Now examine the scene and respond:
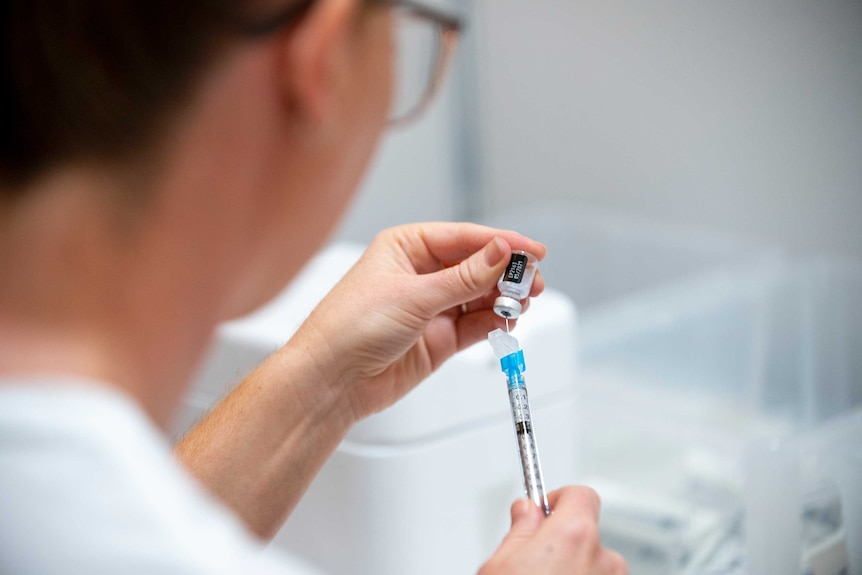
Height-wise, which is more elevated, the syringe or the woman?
the woman

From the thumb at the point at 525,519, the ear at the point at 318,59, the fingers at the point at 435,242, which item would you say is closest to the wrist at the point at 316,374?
the fingers at the point at 435,242

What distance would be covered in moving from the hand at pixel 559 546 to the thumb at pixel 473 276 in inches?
7.0

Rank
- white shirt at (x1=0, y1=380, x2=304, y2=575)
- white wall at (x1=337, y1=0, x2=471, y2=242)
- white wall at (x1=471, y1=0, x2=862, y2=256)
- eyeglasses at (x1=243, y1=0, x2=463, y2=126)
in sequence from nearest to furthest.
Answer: white shirt at (x1=0, y1=380, x2=304, y2=575) → eyeglasses at (x1=243, y1=0, x2=463, y2=126) → white wall at (x1=471, y1=0, x2=862, y2=256) → white wall at (x1=337, y1=0, x2=471, y2=242)

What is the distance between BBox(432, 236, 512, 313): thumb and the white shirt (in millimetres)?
348

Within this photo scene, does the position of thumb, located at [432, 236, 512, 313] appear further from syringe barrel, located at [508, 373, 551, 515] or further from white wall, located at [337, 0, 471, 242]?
white wall, located at [337, 0, 471, 242]

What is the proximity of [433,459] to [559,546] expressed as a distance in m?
0.33

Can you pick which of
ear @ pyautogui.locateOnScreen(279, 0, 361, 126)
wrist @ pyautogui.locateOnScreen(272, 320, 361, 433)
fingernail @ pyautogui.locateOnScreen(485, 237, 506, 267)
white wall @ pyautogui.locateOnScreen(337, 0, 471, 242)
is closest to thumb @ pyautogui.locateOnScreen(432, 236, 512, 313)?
fingernail @ pyautogui.locateOnScreen(485, 237, 506, 267)

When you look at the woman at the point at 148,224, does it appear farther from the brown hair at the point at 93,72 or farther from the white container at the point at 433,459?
the white container at the point at 433,459

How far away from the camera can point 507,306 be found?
708 mm

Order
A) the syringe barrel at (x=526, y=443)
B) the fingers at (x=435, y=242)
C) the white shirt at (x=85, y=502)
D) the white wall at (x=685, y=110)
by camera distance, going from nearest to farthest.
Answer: the white shirt at (x=85, y=502), the syringe barrel at (x=526, y=443), the fingers at (x=435, y=242), the white wall at (x=685, y=110)

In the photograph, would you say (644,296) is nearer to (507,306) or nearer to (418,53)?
(507,306)

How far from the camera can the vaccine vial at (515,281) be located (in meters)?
0.70

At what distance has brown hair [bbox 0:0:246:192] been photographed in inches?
16.0

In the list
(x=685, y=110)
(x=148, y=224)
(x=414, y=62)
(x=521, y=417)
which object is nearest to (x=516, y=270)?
(x=521, y=417)
